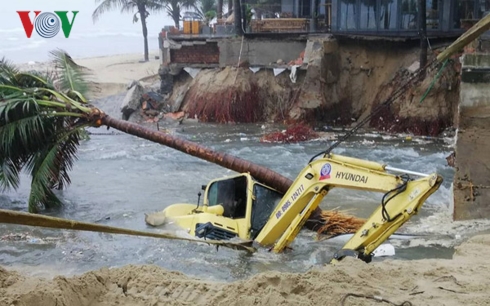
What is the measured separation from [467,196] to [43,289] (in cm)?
845

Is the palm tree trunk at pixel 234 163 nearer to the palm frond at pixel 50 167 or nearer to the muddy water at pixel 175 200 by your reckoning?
the muddy water at pixel 175 200

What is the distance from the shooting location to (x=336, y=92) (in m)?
26.0

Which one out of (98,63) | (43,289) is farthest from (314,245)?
(98,63)

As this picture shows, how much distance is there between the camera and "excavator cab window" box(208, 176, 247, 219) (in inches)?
432

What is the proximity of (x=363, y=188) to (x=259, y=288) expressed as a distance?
123 inches

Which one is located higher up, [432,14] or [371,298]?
[432,14]

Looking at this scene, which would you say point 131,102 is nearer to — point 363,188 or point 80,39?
point 363,188

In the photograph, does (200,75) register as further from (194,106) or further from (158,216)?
(158,216)

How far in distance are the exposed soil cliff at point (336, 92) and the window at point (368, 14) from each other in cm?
97

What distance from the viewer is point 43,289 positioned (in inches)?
201

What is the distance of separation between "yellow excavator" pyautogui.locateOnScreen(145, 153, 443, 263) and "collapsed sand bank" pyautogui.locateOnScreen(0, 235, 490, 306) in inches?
61.0

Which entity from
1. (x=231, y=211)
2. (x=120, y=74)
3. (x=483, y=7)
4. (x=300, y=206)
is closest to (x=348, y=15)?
(x=483, y=7)

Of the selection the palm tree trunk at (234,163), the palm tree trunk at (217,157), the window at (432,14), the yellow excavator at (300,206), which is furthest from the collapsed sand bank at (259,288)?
the window at (432,14)

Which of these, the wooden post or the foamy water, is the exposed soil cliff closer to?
the wooden post
